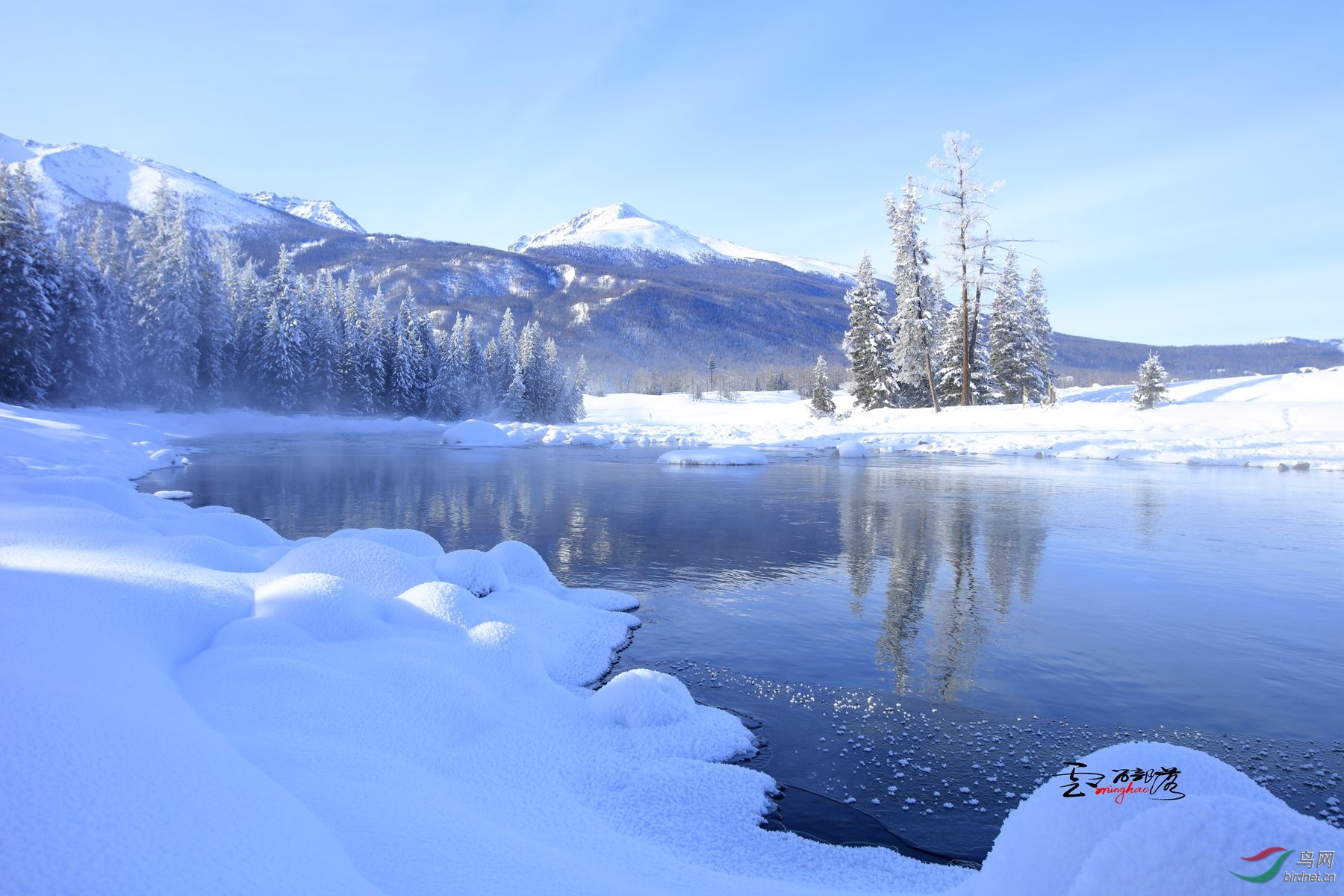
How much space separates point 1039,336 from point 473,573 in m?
44.7

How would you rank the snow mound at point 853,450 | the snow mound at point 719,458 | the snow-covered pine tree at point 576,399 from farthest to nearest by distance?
the snow-covered pine tree at point 576,399, the snow mound at point 853,450, the snow mound at point 719,458

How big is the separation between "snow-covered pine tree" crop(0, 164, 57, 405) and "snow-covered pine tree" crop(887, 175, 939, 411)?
4311cm

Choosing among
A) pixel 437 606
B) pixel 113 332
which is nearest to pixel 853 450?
pixel 437 606

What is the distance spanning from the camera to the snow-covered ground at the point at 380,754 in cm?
220

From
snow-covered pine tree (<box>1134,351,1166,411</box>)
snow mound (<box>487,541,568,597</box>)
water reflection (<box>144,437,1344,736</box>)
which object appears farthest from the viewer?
snow-covered pine tree (<box>1134,351,1166,411</box>)

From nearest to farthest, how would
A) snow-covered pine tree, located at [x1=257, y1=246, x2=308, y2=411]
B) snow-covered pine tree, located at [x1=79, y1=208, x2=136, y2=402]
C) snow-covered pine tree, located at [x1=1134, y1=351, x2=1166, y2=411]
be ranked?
1. snow-covered pine tree, located at [x1=1134, y1=351, x2=1166, y2=411]
2. snow-covered pine tree, located at [x1=79, y1=208, x2=136, y2=402]
3. snow-covered pine tree, located at [x1=257, y1=246, x2=308, y2=411]

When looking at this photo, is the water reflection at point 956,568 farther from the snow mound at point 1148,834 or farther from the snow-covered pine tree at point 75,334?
the snow-covered pine tree at point 75,334

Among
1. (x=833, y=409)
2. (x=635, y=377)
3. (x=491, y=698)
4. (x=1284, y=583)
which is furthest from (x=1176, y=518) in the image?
(x=635, y=377)

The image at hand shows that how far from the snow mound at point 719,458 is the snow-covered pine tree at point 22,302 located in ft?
98.0

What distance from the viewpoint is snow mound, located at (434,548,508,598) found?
27.8ft

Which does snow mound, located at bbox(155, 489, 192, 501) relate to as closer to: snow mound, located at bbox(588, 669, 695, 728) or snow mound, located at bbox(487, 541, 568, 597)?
snow mound, located at bbox(487, 541, 568, 597)

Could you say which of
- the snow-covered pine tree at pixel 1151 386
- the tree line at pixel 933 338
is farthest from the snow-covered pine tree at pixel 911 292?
the snow-covered pine tree at pixel 1151 386

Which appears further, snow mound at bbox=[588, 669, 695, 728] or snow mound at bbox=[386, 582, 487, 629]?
snow mound at bbox=[386, 582, 487, 629]

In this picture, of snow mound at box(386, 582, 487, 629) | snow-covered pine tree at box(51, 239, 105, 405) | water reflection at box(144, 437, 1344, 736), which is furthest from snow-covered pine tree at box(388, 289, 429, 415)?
snow mound at box(386, 582, 487, 629)
